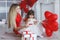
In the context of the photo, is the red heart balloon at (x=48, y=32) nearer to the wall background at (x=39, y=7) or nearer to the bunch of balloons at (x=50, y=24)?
the bunch of balloons at (x=50, y=24)

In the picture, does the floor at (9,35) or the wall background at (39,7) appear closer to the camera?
the floor at (9,35)

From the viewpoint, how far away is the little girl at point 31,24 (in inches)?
47.2

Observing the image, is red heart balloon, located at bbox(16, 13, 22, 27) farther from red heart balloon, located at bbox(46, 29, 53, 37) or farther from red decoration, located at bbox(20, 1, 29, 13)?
red heart balloon, located at bbox(46, 29, 53, 37)

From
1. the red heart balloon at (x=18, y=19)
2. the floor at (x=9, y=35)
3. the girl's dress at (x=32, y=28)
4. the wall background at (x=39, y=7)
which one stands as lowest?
the floor at (x=9, y=35)

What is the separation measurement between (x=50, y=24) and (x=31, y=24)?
0.41 feet

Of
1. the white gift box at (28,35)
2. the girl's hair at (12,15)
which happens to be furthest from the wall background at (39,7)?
the white gift box at (28,35)

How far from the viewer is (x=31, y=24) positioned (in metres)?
1.22

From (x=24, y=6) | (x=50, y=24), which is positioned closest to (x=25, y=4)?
(x=24, y=6)

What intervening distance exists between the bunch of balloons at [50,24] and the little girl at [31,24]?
56 mm

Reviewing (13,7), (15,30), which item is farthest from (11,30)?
(13,7)

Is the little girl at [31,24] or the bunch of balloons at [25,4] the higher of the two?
the bunch of balloons at [25,4]

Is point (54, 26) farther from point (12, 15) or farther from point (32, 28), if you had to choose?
point (12, 15)

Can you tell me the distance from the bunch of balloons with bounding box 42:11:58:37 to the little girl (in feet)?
0.18

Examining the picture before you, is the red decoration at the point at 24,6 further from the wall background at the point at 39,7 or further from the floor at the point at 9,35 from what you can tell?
the floor at the point at 9,35
